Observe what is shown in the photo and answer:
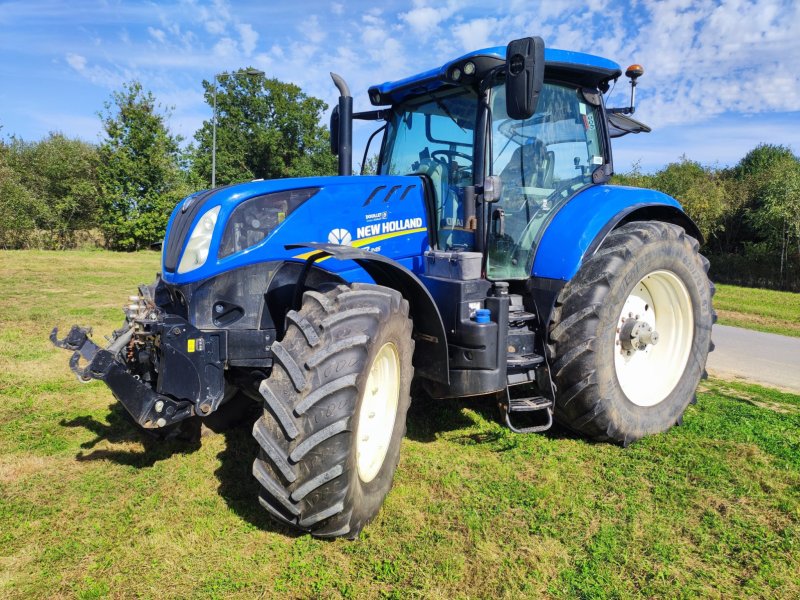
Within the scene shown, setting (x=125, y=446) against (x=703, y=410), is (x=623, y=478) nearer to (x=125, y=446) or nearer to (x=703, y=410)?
(x=703, y=410)

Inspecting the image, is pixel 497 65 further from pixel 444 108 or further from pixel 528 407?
pixel 528 407

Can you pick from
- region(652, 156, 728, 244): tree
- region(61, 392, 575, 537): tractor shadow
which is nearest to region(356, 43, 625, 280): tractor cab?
region(61, 392, 575, 537): tractor shadow

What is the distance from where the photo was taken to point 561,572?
263cm

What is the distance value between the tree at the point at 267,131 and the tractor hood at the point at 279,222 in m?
37.7

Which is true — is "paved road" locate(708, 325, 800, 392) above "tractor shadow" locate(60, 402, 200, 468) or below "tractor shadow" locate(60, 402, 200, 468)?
below

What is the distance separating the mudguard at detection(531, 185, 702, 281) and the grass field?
1242mm

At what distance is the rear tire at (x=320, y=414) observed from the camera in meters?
2.54

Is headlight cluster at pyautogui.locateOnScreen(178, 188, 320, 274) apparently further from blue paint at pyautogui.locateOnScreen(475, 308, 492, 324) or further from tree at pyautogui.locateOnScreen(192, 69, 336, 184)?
tree at pyautogui.locateOnScreen(192, 69, 336, 184)

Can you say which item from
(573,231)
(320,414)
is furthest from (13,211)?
(320,414)

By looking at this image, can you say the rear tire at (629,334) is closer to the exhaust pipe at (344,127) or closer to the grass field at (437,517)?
the grass field at (437,517)

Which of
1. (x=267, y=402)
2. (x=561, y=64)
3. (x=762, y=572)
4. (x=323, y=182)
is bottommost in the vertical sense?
(x=762, y=572)

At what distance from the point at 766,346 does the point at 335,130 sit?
695 cm

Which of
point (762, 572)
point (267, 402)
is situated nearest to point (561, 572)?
point (762, 572)

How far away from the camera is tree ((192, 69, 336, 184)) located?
4047cm
